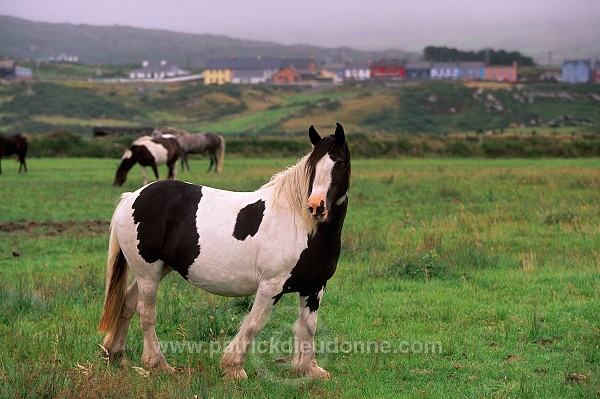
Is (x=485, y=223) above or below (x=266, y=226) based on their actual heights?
below

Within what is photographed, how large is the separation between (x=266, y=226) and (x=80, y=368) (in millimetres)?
2041

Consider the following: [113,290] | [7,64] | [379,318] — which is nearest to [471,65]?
[7,64]

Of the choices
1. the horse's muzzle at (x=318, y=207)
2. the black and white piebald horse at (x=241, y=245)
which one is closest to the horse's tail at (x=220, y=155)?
the black and white piebald horse at (x=241, y=245)

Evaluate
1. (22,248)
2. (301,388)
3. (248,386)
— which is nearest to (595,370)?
(301,388)

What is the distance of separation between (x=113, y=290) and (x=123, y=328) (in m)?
0.40

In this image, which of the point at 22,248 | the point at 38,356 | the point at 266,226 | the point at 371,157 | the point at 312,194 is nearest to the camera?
the point at 312,194

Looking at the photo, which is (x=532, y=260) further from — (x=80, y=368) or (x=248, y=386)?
(x=80, y=368)

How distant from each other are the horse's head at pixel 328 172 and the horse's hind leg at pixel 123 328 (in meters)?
2.26

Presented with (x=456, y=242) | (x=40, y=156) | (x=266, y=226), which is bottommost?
(x=40, y=156)

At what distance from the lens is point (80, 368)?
661cm

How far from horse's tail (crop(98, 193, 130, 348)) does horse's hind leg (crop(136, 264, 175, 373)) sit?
286 mm

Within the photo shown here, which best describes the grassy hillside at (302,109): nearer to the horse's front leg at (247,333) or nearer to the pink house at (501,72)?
the pink house at (501,72)

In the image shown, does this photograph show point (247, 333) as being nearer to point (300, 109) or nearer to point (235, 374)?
point (235, 374)

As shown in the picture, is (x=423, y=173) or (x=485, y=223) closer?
(x=485, y=223)
